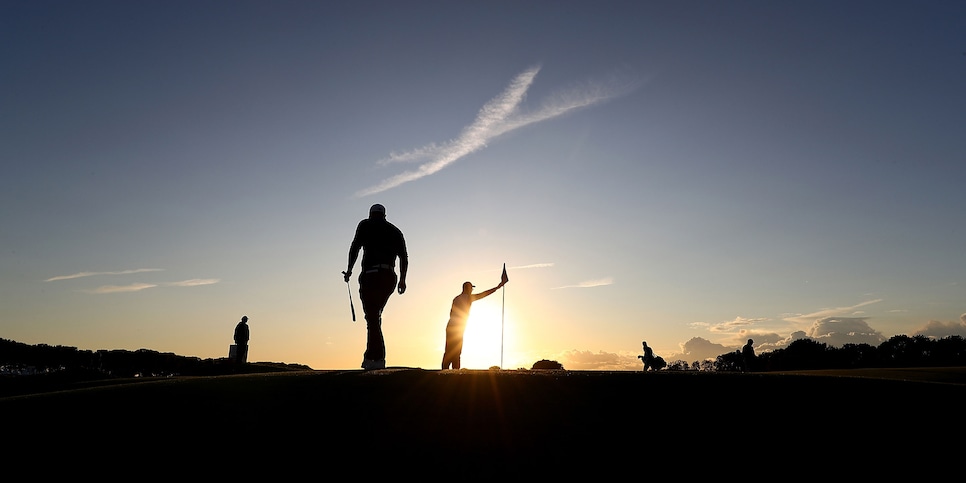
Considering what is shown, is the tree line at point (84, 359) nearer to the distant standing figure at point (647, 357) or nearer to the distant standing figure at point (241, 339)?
the distant standing figure at point (241, 339)

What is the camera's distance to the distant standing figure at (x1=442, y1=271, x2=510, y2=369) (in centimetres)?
2056

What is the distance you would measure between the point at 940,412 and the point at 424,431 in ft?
20.1

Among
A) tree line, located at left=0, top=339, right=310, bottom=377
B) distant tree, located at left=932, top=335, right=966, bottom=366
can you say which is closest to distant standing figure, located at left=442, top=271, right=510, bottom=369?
tree line, located at left=0, top=339, right=310, bottom=377

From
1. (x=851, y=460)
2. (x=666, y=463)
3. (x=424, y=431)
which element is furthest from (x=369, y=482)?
(x=851, y=460)

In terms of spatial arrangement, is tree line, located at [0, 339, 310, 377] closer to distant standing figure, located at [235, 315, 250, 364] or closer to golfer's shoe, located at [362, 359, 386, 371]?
distant standing figure, located at [235, 315, 250, 364]

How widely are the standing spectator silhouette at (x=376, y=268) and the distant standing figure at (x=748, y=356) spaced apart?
20.4 meters

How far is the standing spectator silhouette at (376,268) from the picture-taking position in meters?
14.1

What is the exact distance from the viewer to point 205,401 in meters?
9.01

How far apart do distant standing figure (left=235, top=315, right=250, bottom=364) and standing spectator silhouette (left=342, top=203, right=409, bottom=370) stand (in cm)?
2042

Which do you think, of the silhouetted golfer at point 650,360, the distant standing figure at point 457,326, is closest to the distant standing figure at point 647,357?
the silhouetted golfer at point 650,360

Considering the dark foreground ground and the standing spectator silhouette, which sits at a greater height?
the standing spectator silhouette

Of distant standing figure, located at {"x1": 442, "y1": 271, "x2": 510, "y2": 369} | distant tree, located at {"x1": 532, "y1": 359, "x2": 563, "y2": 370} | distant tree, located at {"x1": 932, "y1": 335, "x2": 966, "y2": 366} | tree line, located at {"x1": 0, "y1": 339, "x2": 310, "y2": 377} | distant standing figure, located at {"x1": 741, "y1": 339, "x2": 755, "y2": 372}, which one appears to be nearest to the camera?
distant standing figure, located at {"x1": 442, "y1": 271, "x2": 510, "y2": 369}

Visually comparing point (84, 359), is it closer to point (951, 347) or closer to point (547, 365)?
point (547, 365)

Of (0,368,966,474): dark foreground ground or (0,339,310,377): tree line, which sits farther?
(0,339,310,377): tree line
